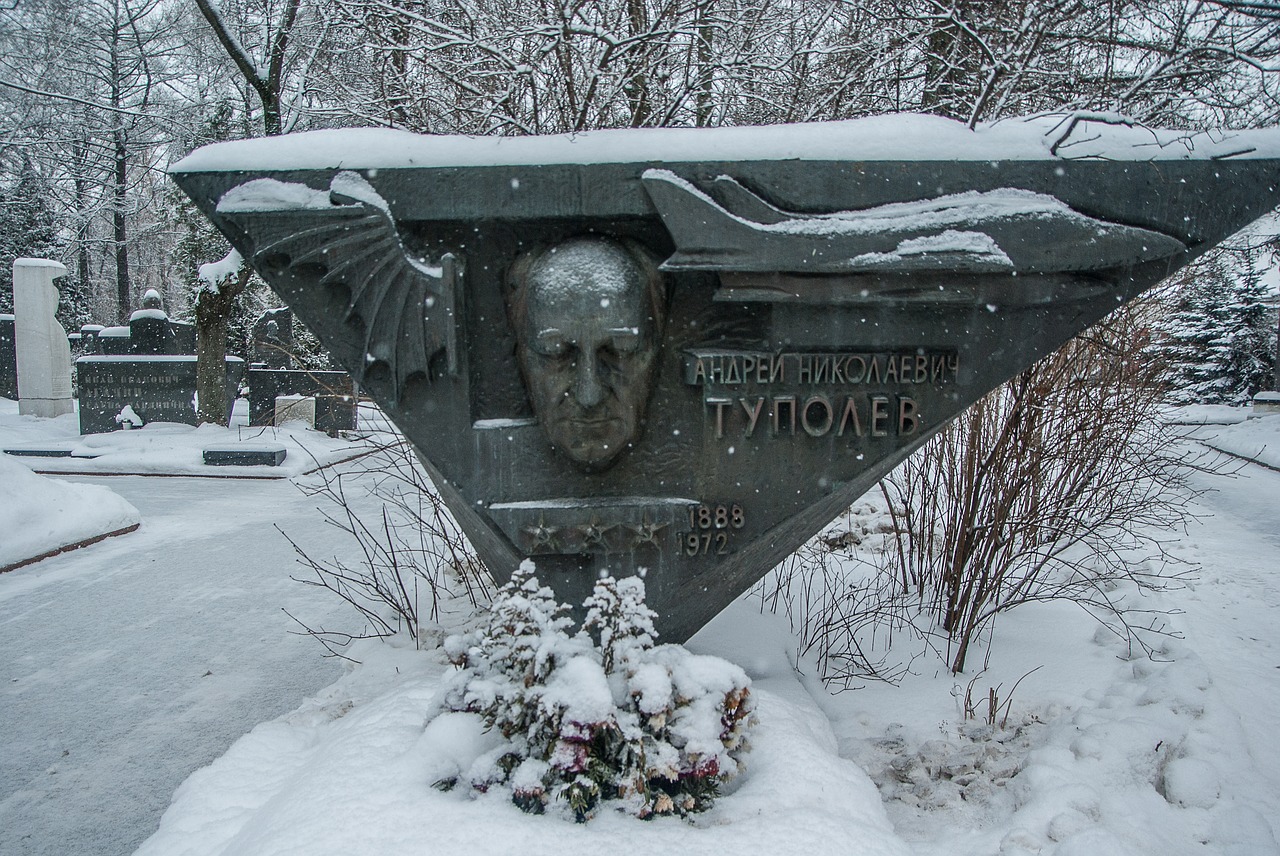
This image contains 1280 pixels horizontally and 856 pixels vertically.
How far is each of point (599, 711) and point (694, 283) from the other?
164cm

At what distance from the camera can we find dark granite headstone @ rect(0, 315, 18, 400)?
60.0ft

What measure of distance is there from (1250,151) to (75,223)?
23.3 meters

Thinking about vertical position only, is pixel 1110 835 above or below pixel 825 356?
below

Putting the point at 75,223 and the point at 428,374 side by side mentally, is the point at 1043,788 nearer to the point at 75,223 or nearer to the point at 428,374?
the point at 428,374

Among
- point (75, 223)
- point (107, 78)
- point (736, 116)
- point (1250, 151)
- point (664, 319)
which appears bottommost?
point (664, 319)

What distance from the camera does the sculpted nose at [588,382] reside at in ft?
9.50

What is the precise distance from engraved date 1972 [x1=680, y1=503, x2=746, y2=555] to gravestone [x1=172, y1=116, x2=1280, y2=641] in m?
0.01

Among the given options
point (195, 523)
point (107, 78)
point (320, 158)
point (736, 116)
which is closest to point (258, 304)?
point (107, 78)

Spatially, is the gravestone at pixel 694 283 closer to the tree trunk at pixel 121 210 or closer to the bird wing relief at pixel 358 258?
the bird wing relief at pixel 358 258

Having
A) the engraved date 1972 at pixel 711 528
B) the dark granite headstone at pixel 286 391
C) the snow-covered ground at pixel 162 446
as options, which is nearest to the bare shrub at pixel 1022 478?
the engraved date 1972 at pixel 711 528

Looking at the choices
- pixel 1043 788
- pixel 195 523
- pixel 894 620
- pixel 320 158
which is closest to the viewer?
pixel 1043 788

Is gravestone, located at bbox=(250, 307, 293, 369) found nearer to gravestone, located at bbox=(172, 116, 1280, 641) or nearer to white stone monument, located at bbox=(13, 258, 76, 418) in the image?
white stone monument, located at bbox=(13, 258, 76, 418)

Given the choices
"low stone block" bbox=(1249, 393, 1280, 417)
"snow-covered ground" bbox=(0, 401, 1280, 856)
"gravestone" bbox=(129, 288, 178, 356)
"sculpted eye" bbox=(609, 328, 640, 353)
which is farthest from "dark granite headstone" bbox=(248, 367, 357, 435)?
"low stone block" bbox=(1249, 393, 1280, 417)

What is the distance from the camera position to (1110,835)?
249 cm
